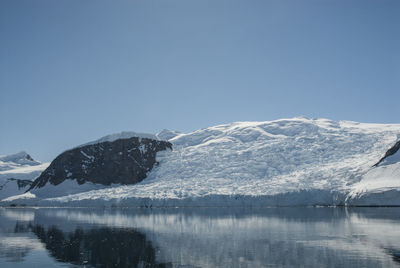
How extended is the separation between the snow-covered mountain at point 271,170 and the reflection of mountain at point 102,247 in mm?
40961

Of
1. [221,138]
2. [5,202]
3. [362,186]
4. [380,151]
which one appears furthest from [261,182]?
[5,202]

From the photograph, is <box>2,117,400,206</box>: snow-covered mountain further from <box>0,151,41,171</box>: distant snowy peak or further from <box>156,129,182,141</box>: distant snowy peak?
<box>0,151,41,171</box>: distant snowy peak

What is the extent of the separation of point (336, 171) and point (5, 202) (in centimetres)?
7712

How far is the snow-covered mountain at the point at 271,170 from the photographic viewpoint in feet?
223

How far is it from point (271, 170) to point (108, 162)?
42887 millimetres

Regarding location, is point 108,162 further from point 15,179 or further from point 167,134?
point 15,179

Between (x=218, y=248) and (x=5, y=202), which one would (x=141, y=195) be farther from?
(x=218, y=248)

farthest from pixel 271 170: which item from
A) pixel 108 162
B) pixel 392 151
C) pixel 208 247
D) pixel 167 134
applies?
pixel 208 247

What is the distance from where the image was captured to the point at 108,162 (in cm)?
10200

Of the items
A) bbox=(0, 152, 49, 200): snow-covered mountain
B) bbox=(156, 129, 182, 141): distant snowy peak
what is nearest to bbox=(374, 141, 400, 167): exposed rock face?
bbox=(156, 129, 182, 141): distant snowy peak

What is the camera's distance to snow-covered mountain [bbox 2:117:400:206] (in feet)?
223

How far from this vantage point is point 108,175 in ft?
324

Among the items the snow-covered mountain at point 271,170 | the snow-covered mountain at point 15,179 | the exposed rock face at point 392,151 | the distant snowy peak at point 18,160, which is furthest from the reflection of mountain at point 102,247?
the distant snowy peak at point 18,160

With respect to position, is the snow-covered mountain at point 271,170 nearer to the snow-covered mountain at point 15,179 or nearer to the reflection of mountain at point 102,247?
the snow-covered mountain at point 15,179
